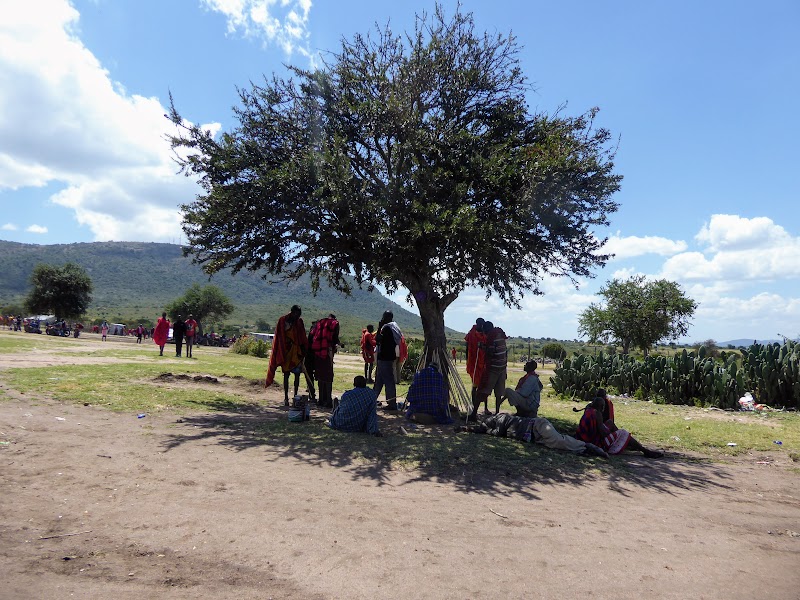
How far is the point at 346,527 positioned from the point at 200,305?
213 ft


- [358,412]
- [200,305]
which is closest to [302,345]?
[358,412]

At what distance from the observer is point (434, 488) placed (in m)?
6.31

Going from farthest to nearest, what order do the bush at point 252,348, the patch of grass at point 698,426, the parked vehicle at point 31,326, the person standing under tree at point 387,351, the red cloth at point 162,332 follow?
the parked vehicle at point 31,326 < the bush at point 252,348 < the red cloth at point 162,332 < the person standing under tree at point 387,351 < the patch of grass at point 698,426

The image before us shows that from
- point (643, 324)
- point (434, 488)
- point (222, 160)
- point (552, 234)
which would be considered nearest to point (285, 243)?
point (222, 160)

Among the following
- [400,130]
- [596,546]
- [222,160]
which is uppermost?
[400,130]

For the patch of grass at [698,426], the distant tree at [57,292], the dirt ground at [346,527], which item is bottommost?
the dirt ground at [346,527]

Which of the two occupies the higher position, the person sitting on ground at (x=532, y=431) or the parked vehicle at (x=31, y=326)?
the parked vehicle at (x=31, y=326)

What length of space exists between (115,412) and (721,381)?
1533cm

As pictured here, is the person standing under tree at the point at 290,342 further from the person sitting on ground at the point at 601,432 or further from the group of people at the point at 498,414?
the person sitting on ground at the point at 601,432

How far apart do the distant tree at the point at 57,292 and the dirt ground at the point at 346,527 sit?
180 feet

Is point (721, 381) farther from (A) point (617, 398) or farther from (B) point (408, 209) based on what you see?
(B) point (408, 209)

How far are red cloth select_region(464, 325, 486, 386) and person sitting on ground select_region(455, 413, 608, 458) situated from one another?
1379 millimetres

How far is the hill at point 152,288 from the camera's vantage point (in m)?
128

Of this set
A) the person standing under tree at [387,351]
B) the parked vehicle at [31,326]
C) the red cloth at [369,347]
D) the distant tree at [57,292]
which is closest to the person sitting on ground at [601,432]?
the person standing under tree at [387,351]
